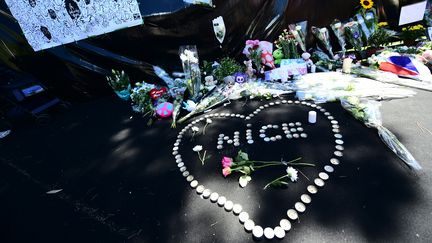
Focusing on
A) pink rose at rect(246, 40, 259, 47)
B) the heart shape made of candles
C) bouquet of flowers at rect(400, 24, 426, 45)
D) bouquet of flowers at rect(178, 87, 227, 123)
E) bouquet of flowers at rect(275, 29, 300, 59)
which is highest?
pink rose at rect(246, 40, 259, 47)

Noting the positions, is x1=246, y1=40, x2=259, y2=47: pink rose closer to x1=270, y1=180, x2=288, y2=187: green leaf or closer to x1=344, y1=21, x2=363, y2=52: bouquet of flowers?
x1=344, y1=21, x2=363, y2=52: bouquet of flowers

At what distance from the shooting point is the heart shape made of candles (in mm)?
1681

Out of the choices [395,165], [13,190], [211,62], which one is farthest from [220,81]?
[13,190]

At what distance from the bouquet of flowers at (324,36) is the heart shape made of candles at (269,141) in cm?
164

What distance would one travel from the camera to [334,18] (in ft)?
13.5

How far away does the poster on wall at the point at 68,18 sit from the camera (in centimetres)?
386

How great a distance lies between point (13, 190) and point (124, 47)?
2760 millimetres

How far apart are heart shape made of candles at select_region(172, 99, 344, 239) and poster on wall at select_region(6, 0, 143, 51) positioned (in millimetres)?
2328

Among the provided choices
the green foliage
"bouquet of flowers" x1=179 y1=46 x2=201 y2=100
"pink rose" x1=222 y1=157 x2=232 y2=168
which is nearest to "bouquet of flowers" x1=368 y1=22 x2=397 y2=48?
the green foliage

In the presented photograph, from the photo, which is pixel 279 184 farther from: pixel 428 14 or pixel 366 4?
pixel 428 14

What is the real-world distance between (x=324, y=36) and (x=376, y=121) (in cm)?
213

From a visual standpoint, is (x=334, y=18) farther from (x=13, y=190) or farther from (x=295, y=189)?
(x=13, y=190)

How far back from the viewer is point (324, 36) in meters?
4.02

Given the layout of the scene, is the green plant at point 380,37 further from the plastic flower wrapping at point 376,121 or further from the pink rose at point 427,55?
the plastic flower wrapping at point 376,121
